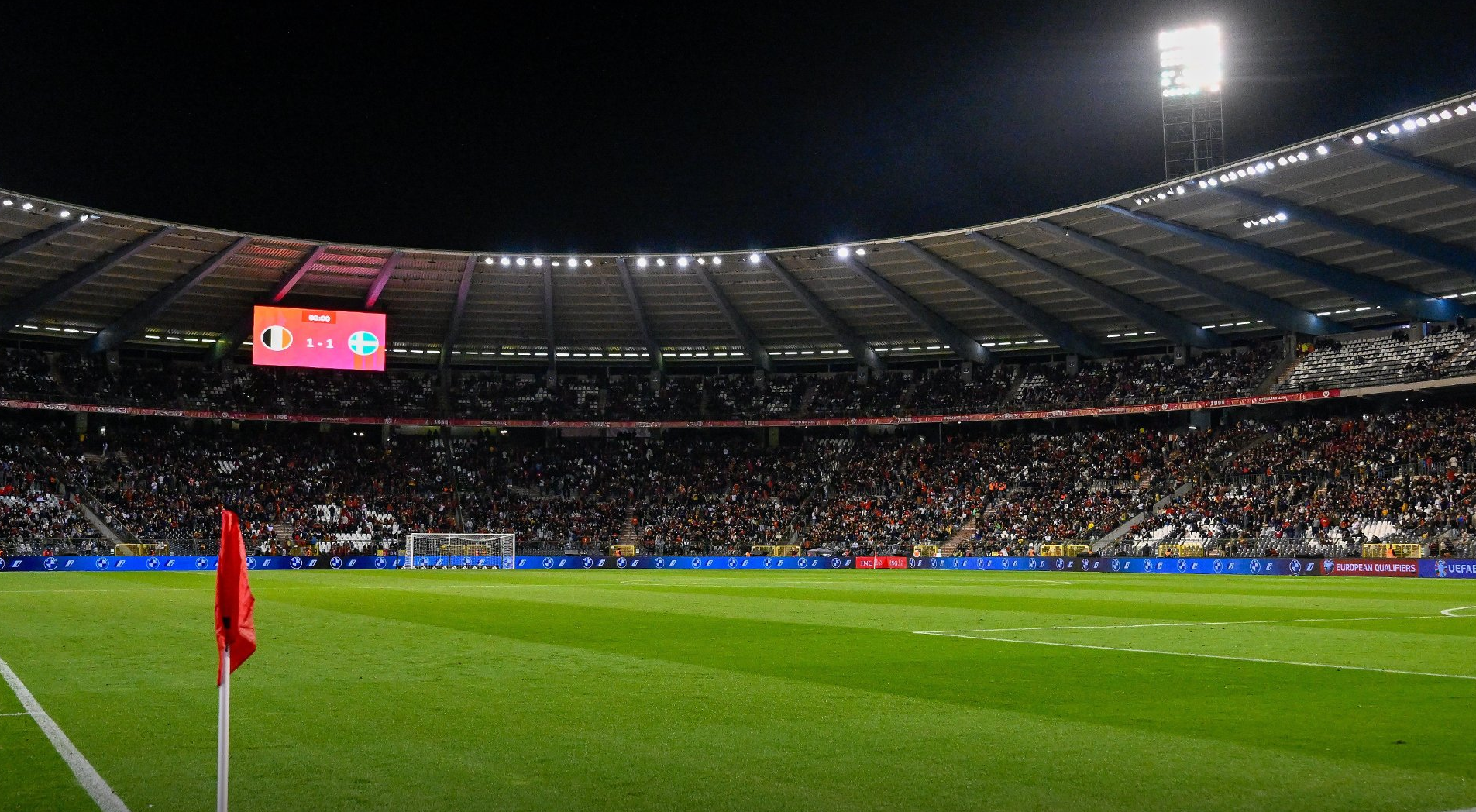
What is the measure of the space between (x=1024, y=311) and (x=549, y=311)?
85.9ft

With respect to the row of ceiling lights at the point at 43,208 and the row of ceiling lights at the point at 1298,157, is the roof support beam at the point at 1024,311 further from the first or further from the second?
the row of ceiling lights at the point at 43,208

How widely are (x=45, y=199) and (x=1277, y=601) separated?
44.5 metres

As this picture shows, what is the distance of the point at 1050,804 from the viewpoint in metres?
7.16

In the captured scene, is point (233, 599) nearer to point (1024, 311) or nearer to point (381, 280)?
point (381, 280)

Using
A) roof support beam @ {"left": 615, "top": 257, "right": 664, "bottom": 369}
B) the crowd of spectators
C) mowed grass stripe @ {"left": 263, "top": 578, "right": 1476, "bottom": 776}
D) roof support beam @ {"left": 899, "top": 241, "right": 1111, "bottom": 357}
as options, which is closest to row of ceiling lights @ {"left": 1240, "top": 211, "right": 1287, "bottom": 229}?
roof support beam @ {"left": 899, "top": 241, "right": 1111, "bottom": 357}

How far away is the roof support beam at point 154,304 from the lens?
59.0m

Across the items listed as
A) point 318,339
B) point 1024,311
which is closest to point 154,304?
point 318,339

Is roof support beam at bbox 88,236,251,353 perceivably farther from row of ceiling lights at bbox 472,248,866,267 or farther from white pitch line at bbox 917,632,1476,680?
white pitch line at bbox 917,632,1476,680

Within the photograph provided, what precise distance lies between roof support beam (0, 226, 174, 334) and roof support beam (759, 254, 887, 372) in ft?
91.1

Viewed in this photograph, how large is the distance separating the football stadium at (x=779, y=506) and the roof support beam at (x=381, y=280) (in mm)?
375

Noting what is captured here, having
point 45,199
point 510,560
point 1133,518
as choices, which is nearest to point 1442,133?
point 1133,518

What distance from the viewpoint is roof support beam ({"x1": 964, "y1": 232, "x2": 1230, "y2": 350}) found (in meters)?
56.8

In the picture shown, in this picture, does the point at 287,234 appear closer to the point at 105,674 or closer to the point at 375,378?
the point at 375,378

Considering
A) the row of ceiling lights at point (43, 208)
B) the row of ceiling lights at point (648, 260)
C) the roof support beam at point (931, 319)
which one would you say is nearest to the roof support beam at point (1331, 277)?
the row of ceiling lights at point (648, 260)
